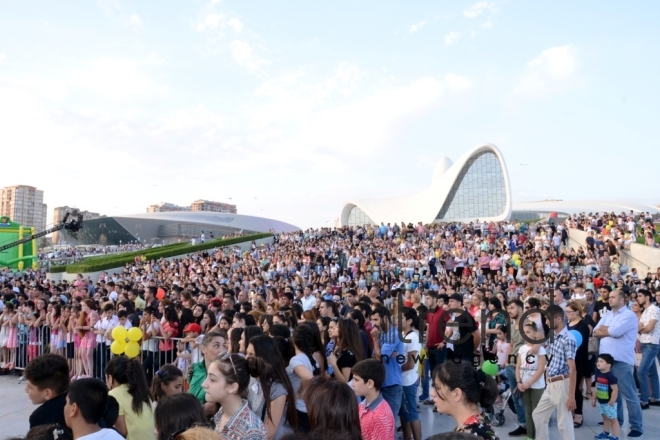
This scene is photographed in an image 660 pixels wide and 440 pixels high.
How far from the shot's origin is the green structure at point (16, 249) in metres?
29.4

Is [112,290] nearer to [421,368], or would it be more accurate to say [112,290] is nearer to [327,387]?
[421,368]

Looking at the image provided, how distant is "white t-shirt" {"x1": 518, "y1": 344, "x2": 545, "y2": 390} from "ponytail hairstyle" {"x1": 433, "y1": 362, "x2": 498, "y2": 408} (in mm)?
2445

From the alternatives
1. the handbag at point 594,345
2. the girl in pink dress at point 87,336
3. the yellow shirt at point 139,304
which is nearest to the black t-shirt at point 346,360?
the handbag at point 594,345

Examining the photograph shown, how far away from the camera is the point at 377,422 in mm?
3408

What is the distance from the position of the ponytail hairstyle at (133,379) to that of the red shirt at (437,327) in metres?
3.88

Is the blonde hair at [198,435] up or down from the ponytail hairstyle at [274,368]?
up

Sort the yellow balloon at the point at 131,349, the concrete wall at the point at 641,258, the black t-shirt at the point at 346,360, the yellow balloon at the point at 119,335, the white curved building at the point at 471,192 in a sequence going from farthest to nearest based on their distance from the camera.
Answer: the white curved building at the point at 471,192 < the concrete wall at the point at 641,258 < the yellow balloon at the point at 131,349 < the yellow balloon at the point at 119,335 < the black t-shirt at the point at 346,360

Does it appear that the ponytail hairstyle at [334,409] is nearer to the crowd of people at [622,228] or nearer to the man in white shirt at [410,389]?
the man in white shirt at [410,389]

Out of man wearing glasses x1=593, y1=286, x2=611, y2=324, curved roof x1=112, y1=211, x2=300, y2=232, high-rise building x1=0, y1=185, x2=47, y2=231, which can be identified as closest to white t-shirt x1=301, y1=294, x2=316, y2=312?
man wearing glasses x1=593, y1=286, x2=611, y2=324

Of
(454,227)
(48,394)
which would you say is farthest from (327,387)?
(454,227)

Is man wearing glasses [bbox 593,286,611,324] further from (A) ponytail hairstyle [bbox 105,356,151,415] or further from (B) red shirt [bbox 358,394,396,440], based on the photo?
(A) ponytail hairstyle [bbox 105,356,151,415]

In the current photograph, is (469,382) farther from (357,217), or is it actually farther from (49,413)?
(357,217)

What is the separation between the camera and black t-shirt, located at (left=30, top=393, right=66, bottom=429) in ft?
10.1

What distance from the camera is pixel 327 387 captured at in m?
3.00
